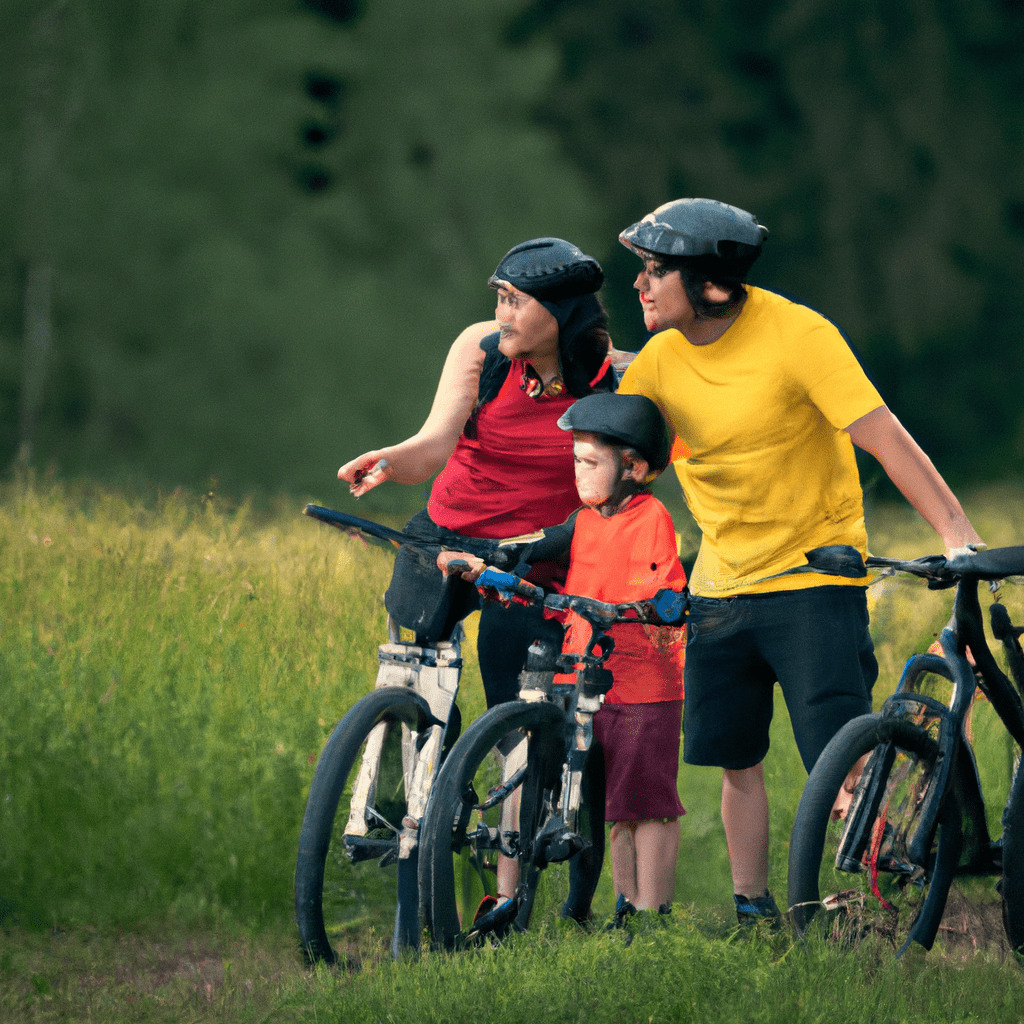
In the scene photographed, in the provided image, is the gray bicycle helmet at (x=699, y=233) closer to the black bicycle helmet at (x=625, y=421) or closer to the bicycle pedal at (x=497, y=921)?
the black bicycle helmet at (x=625, y=421)

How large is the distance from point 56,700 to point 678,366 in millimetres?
2588

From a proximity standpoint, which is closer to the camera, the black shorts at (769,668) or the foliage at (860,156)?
the black shorts at (769,668)

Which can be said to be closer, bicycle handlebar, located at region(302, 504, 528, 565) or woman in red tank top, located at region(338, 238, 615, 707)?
bicycle handlebar, located at region(302, 504, 528, 565)

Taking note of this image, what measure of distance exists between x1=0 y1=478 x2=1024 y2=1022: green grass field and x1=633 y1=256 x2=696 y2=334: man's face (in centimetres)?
150

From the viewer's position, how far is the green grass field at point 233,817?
321 cm

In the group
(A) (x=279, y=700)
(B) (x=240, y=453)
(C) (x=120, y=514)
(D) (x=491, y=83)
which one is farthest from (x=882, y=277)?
(A) (x=279, y=700)

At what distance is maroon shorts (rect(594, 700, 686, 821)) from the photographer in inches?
147

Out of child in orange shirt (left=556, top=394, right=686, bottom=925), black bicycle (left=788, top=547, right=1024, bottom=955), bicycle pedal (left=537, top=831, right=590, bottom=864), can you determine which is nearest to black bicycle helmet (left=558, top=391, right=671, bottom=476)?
child in orange shirt (left=556, top=394, right=686, bottom=925)

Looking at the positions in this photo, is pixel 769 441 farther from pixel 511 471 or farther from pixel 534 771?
pixel 534 771

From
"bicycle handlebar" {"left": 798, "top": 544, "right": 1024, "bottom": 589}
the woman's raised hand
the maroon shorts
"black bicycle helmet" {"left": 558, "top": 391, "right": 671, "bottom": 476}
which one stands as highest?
"black bicycle helmet" {"left": 558, "top": 391, "right": 671, "bottom": 476}

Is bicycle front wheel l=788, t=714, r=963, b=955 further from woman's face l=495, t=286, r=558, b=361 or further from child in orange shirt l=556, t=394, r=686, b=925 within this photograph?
woman's face l=495, t=286, r=558, b=361

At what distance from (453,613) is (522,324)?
78 centimetres

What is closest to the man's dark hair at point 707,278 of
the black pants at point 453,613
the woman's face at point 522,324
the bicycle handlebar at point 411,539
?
the woman's face at point 522,324

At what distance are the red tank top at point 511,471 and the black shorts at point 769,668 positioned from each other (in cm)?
53
